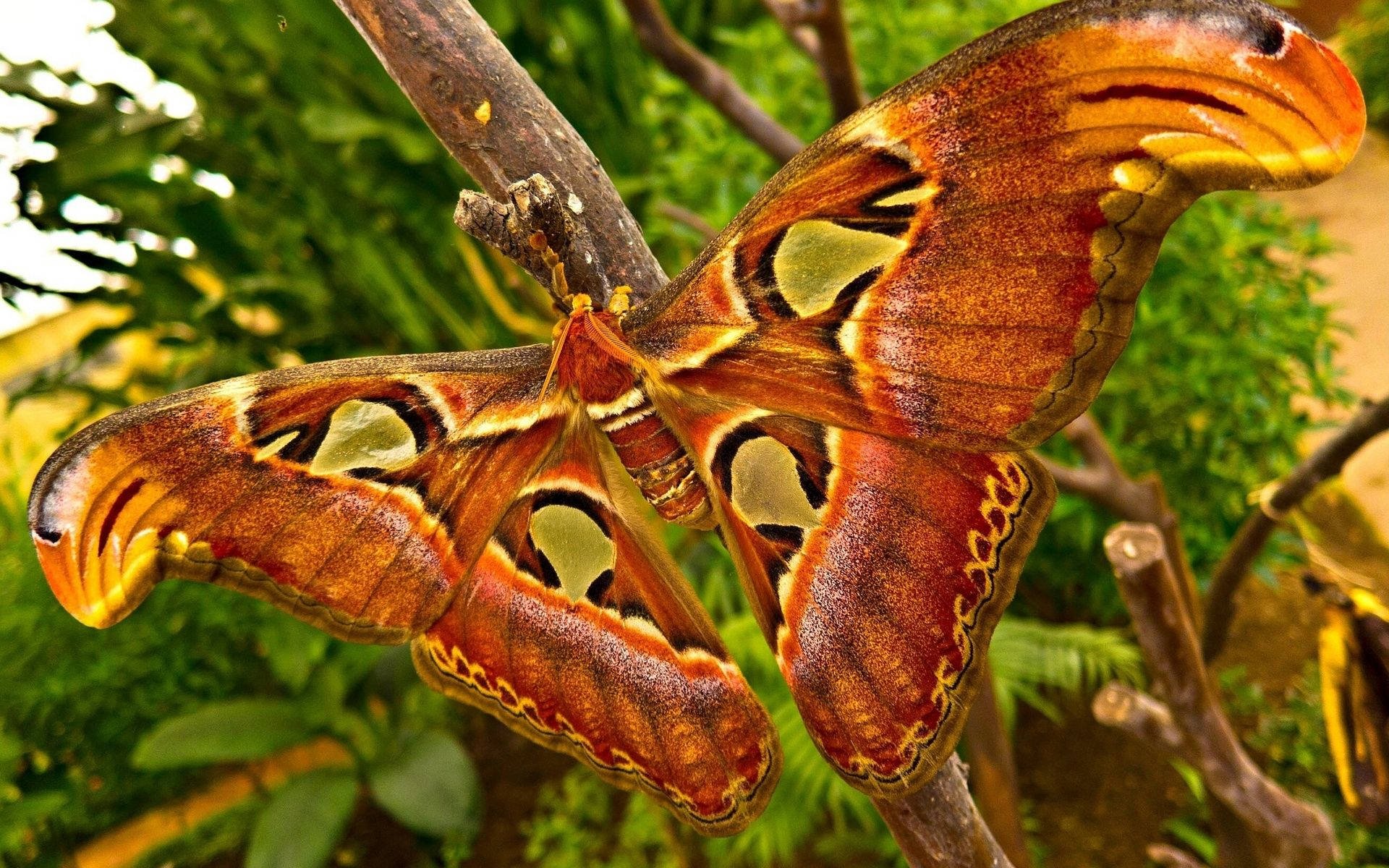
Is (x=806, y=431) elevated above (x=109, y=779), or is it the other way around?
(x=806, y=431)

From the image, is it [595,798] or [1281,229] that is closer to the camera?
[1281,229]

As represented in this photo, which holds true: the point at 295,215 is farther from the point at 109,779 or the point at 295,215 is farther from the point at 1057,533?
the point at 1057,533

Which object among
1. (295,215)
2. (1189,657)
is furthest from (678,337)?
(295,215)

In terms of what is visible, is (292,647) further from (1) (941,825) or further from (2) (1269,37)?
(2) (1269,37)

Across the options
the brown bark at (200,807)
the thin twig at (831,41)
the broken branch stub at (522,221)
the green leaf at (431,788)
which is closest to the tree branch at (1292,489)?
the thin twig at (831,41)

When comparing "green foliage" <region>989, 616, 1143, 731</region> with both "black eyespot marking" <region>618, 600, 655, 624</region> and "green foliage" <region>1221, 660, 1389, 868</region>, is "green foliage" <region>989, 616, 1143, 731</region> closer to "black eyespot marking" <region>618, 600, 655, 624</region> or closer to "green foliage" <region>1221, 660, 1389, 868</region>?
"green foliage" <region>1221, 660, 1389, 868</region>

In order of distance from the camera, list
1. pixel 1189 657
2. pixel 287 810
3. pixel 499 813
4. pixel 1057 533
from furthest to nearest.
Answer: pixel 499 813 < pixel 1057 533 < pixel 287 810 < pixel 1189 657
